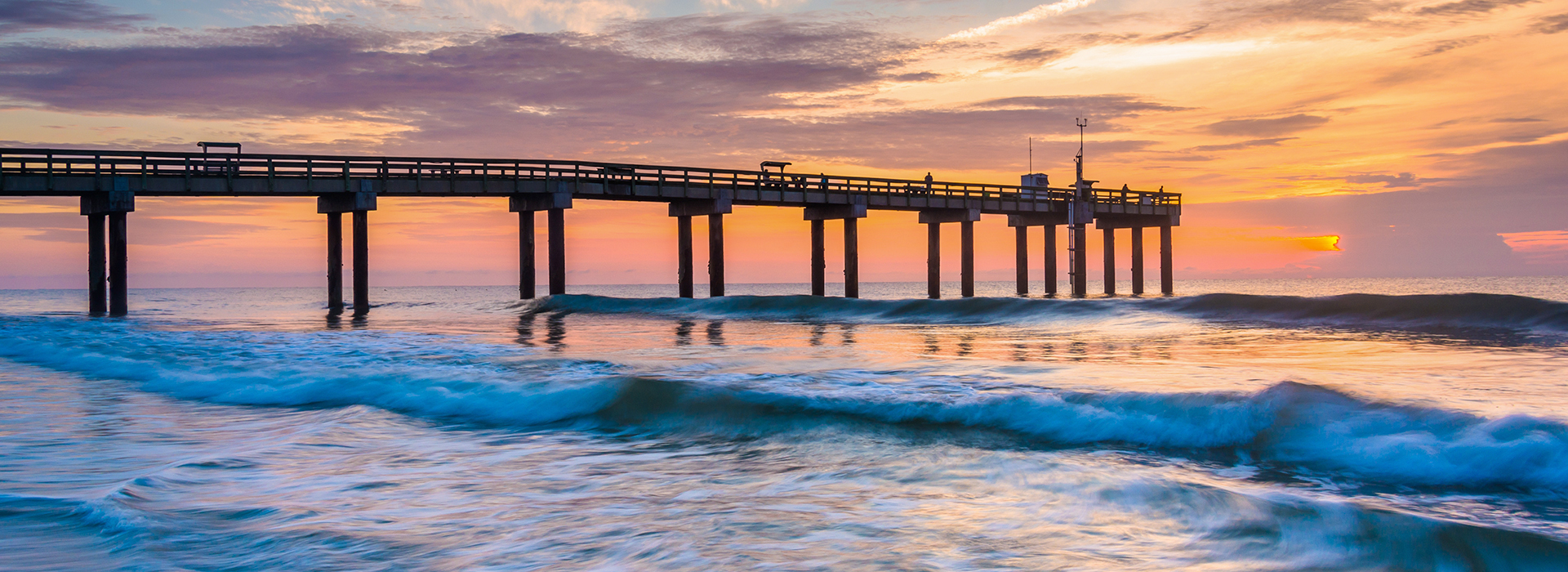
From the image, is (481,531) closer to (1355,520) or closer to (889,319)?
(1355,520)

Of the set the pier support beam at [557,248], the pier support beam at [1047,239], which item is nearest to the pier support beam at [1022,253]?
the pier support beam at [1047,239]

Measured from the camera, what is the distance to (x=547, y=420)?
27.6ft

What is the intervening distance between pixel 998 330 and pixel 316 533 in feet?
48.3

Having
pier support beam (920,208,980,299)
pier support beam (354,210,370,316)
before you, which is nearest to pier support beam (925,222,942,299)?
pier support beam (920,208,980,299)

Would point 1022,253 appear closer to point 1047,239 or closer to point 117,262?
point 1047,239

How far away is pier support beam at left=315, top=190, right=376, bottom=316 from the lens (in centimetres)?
2598

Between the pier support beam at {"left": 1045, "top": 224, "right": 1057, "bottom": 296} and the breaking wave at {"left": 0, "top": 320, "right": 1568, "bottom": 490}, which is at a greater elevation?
the pier support beam at {"left": 1045, "top": 224, "right": 1057, "bottom": 296}

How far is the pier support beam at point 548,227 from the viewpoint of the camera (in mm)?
27312

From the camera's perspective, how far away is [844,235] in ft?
108

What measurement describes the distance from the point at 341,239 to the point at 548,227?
21.7ft

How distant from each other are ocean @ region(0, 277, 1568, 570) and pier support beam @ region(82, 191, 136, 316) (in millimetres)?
13154

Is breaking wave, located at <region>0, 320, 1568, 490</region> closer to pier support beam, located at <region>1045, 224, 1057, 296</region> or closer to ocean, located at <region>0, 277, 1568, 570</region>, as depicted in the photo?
ocean, located at <region>0, 277, 1568, 570</region>

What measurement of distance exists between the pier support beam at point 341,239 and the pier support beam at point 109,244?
482cm

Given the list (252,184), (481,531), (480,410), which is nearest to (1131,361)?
(480,410)
